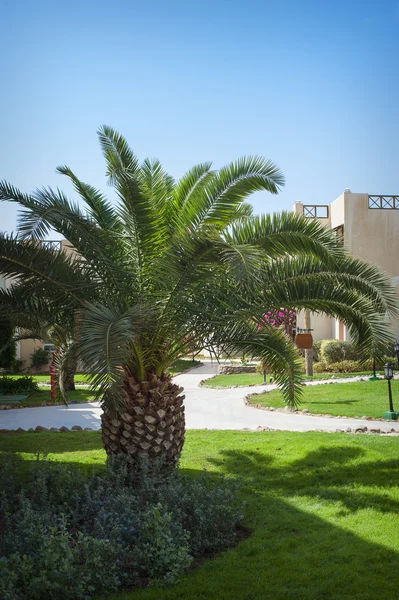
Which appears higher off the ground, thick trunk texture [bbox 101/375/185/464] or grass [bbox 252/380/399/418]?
thick trunk texture [bbox 101/375/185/464]

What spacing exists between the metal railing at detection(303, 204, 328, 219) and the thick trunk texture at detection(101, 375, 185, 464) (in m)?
22.8

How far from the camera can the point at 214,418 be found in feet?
47.1

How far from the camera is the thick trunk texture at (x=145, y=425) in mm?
7414

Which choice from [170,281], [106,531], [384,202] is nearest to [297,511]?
[106,531]

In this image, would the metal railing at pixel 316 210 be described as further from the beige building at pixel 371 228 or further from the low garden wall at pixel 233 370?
the low garden wall at pixel 233 370

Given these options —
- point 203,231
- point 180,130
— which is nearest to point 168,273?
point 203,231

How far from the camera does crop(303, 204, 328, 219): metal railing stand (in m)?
29.3

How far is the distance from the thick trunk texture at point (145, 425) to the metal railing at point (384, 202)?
23.1 metres

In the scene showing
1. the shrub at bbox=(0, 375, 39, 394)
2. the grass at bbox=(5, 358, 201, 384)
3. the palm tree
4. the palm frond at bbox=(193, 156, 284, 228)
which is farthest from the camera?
the grass at bbox=(5, 358, 201, 384)

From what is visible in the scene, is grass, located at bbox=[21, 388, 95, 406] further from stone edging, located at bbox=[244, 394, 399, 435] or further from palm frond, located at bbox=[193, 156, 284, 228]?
palm frond, located at bbox=[193, 156, 284, 228]

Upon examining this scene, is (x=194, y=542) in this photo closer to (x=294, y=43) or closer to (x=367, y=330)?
(x=367, y=330)

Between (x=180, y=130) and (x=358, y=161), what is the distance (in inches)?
233

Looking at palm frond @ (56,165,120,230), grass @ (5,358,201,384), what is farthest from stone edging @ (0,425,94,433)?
grass @ (5,358,201,384)

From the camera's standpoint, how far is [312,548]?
5.78m
